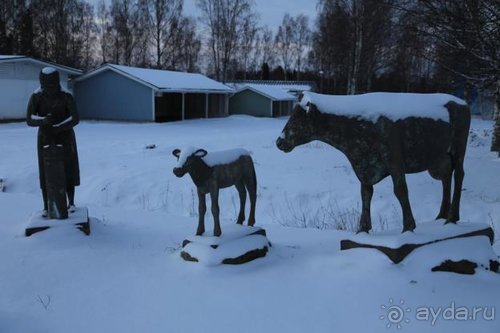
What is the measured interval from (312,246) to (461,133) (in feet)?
6.00

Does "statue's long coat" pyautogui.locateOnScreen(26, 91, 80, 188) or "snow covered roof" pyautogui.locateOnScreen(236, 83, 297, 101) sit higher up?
"snow covered roof" pyautogui.locateOnScreen(236, 83, 297, 101)

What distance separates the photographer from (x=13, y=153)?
13.9 metres

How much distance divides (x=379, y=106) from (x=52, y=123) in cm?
376

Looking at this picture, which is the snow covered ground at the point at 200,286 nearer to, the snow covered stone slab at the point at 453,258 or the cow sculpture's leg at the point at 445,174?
the snow covered stone slab at the point at 453,258

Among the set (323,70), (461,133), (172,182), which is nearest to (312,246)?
(461,133)

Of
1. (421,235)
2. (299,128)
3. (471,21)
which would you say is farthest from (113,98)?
(421,235)

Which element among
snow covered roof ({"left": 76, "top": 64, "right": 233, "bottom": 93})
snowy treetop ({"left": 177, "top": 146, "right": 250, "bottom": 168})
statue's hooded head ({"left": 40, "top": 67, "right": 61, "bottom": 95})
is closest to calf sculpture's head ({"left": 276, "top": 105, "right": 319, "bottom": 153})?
snowy treetop ({"left": 177, "top": 146, "right": 250, "bottom": 168})

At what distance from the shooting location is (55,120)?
547 centimetres

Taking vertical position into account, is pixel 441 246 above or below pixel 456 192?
below

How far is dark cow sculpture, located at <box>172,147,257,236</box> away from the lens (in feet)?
13.8

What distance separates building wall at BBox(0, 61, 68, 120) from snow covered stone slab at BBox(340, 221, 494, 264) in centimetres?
2225

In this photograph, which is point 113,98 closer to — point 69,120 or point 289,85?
point 289,85

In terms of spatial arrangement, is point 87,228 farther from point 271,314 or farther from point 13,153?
point 13,153

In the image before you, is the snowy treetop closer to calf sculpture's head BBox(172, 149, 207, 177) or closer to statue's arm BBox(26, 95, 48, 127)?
calf sculpture's head BBox(172, 149, 207, 177)
